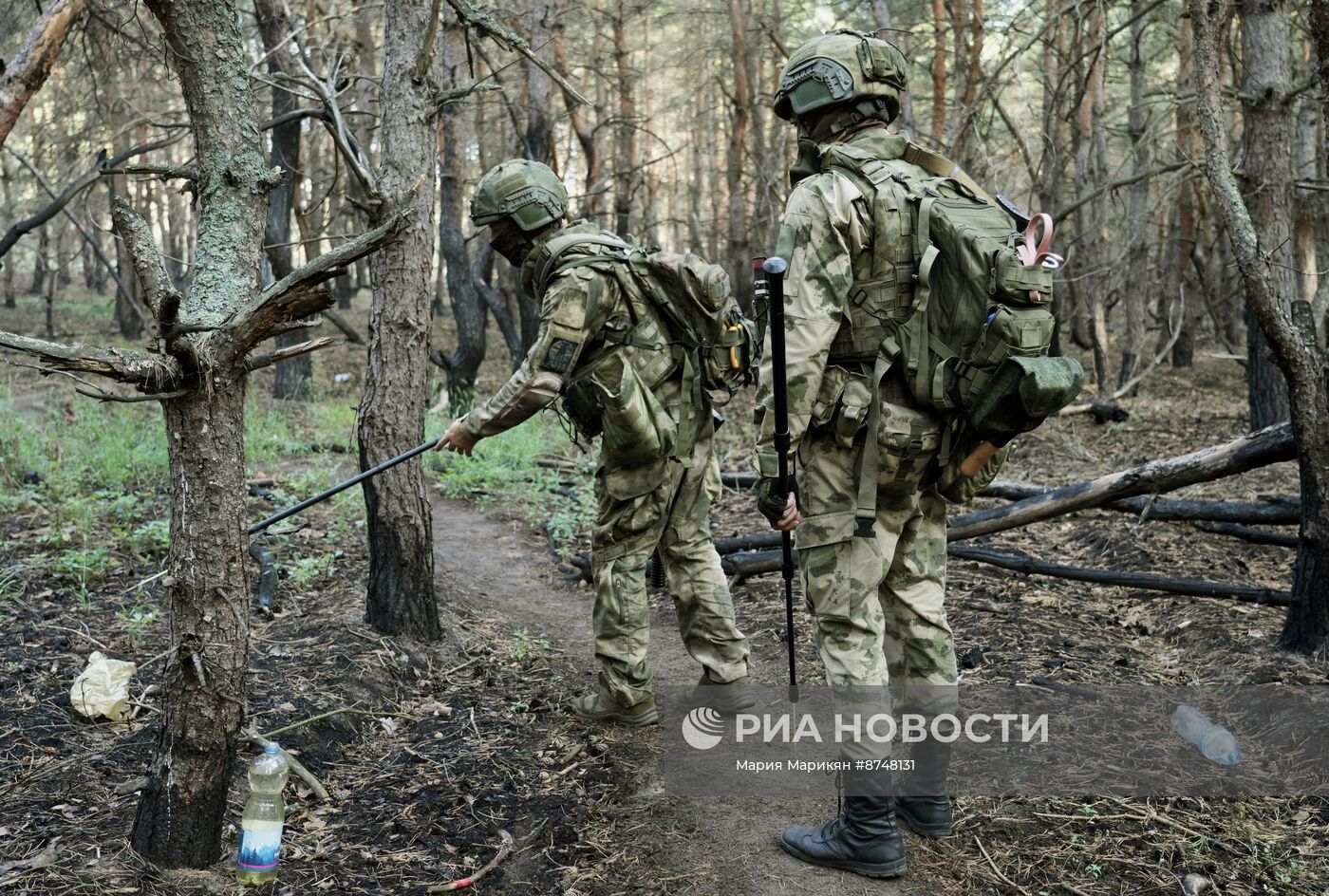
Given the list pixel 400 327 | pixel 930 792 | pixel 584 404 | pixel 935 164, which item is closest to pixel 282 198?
pixel 400 327

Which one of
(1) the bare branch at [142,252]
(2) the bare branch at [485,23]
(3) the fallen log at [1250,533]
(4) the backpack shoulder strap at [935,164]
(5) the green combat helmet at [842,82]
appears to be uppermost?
(2) the bare branch at [485,23]

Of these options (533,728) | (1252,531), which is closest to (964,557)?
(1252,531)

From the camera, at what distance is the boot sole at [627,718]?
454cm

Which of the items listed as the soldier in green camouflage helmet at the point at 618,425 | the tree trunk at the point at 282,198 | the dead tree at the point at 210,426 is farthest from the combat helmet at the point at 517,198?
the tree trunk at the point at 282,198

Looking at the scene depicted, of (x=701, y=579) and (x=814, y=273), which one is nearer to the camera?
(x=814, y=273)

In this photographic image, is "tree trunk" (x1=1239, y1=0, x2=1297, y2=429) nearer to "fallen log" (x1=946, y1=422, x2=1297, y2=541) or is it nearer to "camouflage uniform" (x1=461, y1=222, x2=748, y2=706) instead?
"fallen log" (x1=946, y1=422, x2=1297, y2=541)

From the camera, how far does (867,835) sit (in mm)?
3213

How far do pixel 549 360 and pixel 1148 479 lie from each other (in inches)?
132

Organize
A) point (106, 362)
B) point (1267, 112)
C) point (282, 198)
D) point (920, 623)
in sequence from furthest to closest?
point (282, 198)
point (1267, 112)
point (920, 623)
point (106, 362)

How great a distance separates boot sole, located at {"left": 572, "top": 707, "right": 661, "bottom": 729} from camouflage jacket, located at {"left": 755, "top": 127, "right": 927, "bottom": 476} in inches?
71.8

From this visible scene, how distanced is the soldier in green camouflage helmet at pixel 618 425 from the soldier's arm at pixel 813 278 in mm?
1154

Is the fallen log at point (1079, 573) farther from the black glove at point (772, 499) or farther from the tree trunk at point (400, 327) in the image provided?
the black glove at point (772, 499)

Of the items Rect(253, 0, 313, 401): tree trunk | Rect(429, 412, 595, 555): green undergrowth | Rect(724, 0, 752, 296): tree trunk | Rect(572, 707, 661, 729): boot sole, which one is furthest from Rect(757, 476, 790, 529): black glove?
Rect(724, 0, 752, 296): tree trunk

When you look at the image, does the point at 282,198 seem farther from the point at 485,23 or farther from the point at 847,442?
the point at 847,442
